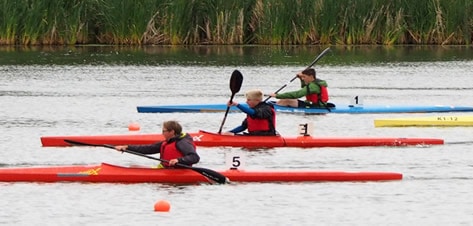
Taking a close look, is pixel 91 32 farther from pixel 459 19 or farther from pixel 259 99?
pixel 259 99

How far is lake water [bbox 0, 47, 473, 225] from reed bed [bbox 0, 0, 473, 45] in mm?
481

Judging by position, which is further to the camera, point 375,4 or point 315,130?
point 375,4

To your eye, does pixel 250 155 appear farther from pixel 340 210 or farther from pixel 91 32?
pixel 91 32

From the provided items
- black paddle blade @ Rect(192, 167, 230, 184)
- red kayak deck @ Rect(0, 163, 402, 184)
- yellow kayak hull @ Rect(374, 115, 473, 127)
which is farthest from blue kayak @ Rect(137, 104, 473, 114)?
black paddle blade @ Rect(192, 167, 230, 184)

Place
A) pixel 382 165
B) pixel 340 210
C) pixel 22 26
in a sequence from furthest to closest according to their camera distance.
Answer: pixel 22 26 → pixel 382 165 → pixel 340 210

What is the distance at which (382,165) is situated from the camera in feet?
65.3

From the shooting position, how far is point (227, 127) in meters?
25.4

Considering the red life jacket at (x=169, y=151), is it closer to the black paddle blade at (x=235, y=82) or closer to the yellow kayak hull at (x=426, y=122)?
the black paddle blade at (x=235, y=82)

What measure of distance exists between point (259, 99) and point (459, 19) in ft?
77.1

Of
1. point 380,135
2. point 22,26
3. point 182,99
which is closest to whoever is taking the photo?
point 380,135

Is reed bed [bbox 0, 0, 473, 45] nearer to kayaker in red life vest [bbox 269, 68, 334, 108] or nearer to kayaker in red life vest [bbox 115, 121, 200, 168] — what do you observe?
kayaker in red life vest [bbox 269, 68, 334, 108]

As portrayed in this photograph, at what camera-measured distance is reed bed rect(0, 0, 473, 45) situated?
4244 centimetres

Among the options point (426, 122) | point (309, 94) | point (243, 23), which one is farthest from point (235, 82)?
point (243, 23)

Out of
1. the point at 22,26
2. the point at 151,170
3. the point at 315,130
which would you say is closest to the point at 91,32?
the point at 22,26
